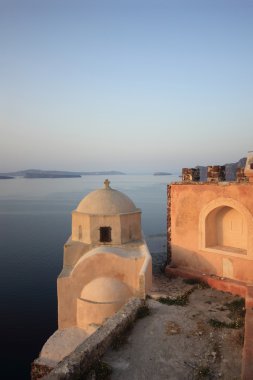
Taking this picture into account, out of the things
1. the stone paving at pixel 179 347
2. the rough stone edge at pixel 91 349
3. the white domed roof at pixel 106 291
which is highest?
the rough stone edge at pixel 91 349

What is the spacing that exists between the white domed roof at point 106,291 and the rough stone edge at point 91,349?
3.47 meters

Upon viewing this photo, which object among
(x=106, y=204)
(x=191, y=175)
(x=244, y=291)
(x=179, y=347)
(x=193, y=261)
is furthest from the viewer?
(x=106, y=204)

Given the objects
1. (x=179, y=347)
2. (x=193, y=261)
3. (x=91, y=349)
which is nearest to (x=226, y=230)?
(x=193, y=261)

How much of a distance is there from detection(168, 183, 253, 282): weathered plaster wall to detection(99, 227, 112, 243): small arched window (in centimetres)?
266

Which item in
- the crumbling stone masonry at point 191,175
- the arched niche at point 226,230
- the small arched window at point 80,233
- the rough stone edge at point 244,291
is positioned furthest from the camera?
the small arched window at point 80,233

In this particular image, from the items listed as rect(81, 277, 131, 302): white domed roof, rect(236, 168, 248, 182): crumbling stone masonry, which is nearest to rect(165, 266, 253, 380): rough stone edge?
rect(81, 277, 131, 302): white domed roof

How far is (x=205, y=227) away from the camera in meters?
12.2

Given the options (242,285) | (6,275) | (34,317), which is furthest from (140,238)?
(6,275)

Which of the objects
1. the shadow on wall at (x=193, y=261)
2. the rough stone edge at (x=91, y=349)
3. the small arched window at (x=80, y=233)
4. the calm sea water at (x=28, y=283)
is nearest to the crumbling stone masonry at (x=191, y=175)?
the shadow on wall at (x=193, y=261)

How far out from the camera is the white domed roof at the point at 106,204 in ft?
44.7

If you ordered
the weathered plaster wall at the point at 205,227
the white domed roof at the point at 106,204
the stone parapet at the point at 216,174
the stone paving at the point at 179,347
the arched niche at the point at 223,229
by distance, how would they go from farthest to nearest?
1. the white domed roof at the point at 106,204
2. the stone parapet at the point at 216,174
3. the arched niche at the point at 223,229
4. the weathered plaster wall at the point at 205,227
5. the stone paving at the point at 179,347

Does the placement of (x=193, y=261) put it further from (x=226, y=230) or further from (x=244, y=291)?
(x=244, y=291)

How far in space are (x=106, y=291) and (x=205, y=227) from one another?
4619 millimetres

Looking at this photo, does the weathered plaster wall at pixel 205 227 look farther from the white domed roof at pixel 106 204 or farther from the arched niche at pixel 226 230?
the white domed roof at pixel 106 204
